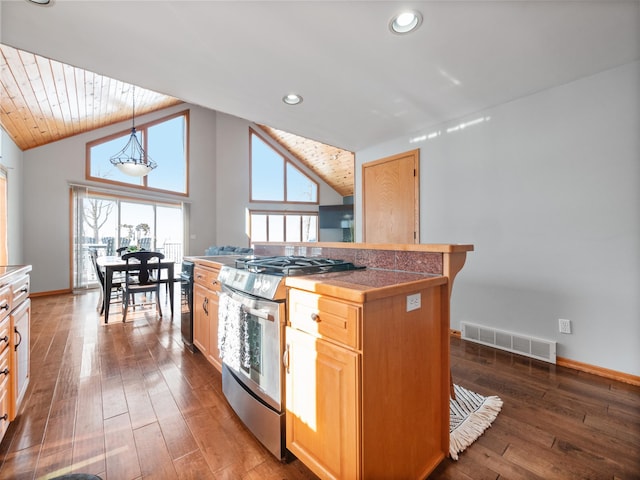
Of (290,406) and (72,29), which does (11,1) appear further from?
(290,406)

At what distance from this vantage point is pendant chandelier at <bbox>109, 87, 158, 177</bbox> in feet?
15.0

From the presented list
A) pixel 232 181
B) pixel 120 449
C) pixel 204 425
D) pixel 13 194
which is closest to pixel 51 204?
pixel 13 194

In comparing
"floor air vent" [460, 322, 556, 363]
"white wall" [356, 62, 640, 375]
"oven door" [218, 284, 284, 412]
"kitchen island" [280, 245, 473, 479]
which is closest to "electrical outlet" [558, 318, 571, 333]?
"white wall" [356, 62, 640, 375]

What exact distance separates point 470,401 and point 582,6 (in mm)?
2434

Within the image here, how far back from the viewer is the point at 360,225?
13.3 ft

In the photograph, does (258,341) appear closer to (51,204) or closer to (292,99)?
(292,99)

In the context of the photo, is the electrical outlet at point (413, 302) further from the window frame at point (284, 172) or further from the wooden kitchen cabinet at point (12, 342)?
the window frame at point (284, 172)

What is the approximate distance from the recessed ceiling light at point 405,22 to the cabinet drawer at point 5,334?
2.69 metres

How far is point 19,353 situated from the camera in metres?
1.62

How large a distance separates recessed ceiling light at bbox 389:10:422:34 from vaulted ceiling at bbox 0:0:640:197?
0.04 meters

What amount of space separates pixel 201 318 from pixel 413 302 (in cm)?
189

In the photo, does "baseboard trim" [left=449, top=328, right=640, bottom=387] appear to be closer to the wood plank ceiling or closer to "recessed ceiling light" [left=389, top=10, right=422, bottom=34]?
"recessed ceiling light" [left=389, top=10, right=422, bottom=34]

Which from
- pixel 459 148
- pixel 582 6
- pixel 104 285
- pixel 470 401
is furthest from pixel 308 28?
pixel 104 285

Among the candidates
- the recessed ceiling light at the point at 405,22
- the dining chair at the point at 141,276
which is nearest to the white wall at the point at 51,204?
the dining chair at the point at 141,276
